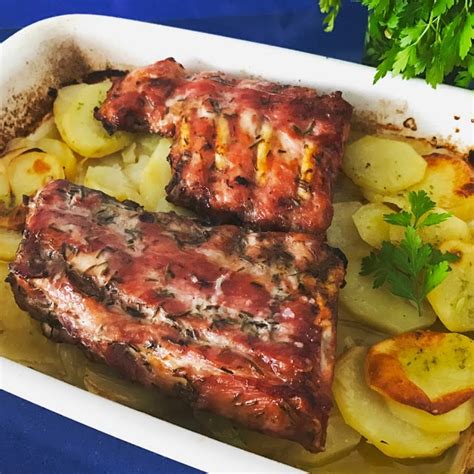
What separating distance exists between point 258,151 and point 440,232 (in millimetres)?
553

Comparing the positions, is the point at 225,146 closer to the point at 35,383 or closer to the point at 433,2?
the point at 433,2

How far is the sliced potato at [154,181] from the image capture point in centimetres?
225

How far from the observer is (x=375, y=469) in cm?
183

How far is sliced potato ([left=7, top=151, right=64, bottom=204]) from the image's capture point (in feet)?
7.45

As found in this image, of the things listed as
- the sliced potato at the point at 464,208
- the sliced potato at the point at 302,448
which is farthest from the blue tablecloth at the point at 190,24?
the sliced potato at the point at 464,208

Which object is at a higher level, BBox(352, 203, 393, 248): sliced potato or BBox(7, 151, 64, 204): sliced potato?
BBox(7, 151, 64, 204): sliced potato

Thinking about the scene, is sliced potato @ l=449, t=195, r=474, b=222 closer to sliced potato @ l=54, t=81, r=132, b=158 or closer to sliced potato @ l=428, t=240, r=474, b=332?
sliced potato @ l=428, t=240, r=474, b=332

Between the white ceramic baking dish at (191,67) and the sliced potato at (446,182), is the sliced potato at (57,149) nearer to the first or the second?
the white ceramic baking dish at (191,67)

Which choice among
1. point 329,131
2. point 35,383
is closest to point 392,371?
point 329,131

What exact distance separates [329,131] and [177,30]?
24.9 inches

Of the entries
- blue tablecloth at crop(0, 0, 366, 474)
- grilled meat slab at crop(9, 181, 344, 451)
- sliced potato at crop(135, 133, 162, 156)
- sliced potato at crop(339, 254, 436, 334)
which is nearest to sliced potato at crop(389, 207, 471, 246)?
sliced potato at crop(339, 254, 436, 334)

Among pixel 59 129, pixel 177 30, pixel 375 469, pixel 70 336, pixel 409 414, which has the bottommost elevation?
pixel 375 469

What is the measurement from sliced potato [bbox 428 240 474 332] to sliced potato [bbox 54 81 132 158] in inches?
41.7

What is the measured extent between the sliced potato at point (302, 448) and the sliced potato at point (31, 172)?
3.15ft
